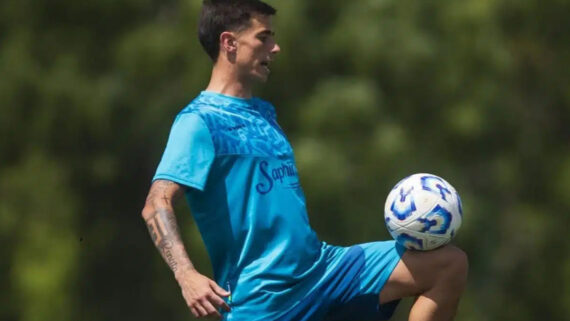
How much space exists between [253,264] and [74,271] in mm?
5580

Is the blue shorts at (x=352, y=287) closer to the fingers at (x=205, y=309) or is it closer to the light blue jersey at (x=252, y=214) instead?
the light blue jersey at (x=252, y=214)

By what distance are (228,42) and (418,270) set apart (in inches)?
45.9

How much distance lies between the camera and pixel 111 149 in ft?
35.1

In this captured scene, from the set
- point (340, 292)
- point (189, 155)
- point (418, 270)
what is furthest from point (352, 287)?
point (189, 155)

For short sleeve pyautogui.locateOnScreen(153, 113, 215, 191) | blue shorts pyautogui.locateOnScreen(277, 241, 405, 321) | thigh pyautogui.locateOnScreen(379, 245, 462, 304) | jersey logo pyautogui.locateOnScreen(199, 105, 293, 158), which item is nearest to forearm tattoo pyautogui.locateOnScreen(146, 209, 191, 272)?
short sleeve pyautogui.locateOnScreen(153, 113, 215, 191)

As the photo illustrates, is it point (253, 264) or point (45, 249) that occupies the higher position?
point (253, 264)

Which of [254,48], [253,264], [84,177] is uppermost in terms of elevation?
[254,48]

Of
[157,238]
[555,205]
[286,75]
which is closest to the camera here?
[157,238]

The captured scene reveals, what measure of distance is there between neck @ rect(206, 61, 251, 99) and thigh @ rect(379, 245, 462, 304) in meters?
0.90

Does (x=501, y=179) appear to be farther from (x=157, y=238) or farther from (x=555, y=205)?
(x=157, y=238)

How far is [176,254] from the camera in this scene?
5.06 meters

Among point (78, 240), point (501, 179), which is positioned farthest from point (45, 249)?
point (501, 179)

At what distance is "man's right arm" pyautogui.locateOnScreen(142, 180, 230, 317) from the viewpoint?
4906 mm

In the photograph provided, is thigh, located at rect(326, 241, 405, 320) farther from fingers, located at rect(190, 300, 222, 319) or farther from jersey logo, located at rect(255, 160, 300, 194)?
fingers, located at rect(190, 300, 222, 319)
